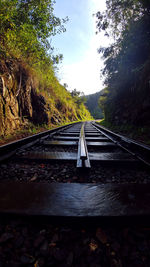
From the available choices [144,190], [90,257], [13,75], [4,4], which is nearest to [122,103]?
[13,75]

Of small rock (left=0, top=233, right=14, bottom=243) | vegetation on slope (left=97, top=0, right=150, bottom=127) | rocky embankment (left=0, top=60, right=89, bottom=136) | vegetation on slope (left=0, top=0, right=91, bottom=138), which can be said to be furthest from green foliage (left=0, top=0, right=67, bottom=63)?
small rock (left=0, top=233, right=14, bottom=243)

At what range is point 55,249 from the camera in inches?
25.3

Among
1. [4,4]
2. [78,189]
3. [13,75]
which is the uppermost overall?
[4,4]

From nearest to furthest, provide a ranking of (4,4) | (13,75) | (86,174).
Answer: (86,174) < (4,4) < (13,75)

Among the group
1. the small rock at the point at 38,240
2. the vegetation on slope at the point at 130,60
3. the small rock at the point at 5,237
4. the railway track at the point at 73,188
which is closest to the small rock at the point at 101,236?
the railway track at the point at 73,188

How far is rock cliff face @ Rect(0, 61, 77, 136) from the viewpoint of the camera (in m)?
4.26

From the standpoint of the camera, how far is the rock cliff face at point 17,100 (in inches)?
168

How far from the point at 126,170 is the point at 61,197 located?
110 cm

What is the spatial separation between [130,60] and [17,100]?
6952mm

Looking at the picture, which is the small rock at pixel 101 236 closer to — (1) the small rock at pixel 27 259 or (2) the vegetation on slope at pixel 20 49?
(1) the small rock at pixel 27 259

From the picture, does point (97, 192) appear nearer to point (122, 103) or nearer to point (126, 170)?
point (126, 170)

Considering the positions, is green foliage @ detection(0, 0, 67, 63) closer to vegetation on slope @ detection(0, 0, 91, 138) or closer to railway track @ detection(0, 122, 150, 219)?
vegetation on slope @ detection(0, 0, 91, 138)

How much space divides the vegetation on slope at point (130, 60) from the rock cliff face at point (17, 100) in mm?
5312

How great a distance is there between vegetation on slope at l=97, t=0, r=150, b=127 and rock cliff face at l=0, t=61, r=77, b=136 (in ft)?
17.4
